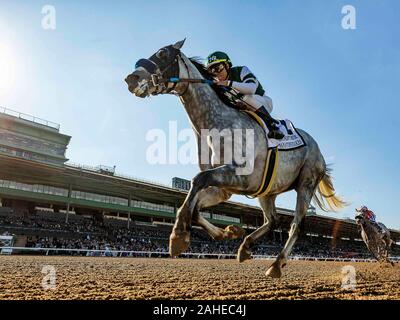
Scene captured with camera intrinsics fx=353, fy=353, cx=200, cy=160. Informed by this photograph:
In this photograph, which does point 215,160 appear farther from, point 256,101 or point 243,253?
point 243,253

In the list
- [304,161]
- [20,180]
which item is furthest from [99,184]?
[304,161]

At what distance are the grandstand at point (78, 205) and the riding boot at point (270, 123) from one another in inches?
975

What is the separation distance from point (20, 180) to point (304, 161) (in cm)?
3494

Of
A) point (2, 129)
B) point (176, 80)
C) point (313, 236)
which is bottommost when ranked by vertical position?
point (313, 236)

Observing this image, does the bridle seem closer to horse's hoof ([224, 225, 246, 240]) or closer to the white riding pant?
the white riding pant

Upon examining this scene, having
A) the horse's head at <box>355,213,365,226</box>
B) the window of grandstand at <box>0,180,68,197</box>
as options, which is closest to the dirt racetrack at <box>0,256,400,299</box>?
the horse's head at <box>355,213,365,226</box>

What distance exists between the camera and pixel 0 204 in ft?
112

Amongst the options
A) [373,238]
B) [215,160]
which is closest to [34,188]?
[373,238]

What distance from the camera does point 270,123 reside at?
4.81 m

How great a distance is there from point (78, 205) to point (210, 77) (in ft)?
117

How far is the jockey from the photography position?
15.3ft

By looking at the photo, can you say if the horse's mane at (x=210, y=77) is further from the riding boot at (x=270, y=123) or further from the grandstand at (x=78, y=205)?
the grandstand at (x=78, y=205)

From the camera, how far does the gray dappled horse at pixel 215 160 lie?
3793mm
